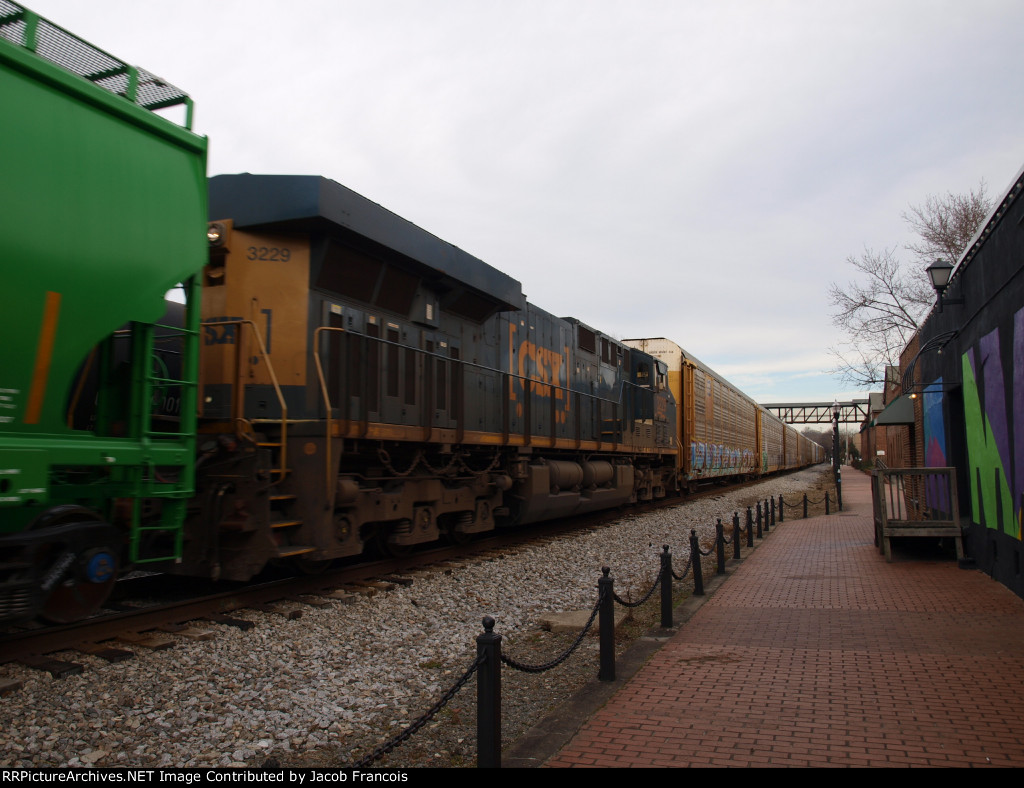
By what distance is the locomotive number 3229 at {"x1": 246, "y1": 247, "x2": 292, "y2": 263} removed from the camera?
7.29 metres

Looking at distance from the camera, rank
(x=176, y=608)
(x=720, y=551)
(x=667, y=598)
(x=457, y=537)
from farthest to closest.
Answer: (x=457, y=537) < (x=720, y=551) < (x=667, y=598) < (x=176, y=608)

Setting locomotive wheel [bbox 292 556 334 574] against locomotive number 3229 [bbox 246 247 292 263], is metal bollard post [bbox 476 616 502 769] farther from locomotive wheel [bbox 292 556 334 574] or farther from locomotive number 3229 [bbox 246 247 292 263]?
locomotive number 3229 [bbox 246 247 292 263]

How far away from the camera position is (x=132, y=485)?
15.1 ft

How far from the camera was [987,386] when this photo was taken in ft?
28.7

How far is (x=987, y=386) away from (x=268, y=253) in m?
8.45

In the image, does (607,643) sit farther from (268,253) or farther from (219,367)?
(268,253)

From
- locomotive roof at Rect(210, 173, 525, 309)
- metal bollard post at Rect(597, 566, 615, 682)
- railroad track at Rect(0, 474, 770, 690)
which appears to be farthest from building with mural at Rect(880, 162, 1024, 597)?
locomotive roof at Rect(210, 173, 525, 309)

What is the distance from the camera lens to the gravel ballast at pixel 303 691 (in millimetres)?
3768

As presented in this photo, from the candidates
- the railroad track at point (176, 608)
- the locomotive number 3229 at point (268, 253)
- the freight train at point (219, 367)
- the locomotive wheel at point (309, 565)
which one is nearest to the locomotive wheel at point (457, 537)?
the freight train at point (219, 367)

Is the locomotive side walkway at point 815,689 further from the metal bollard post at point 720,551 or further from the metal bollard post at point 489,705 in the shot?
the metal bollard post at point 720,551

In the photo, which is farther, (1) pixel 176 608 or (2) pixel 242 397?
(2) pixel 242 397

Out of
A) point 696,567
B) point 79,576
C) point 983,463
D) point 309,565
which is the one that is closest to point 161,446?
point 79,576

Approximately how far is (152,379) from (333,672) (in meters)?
2.32
